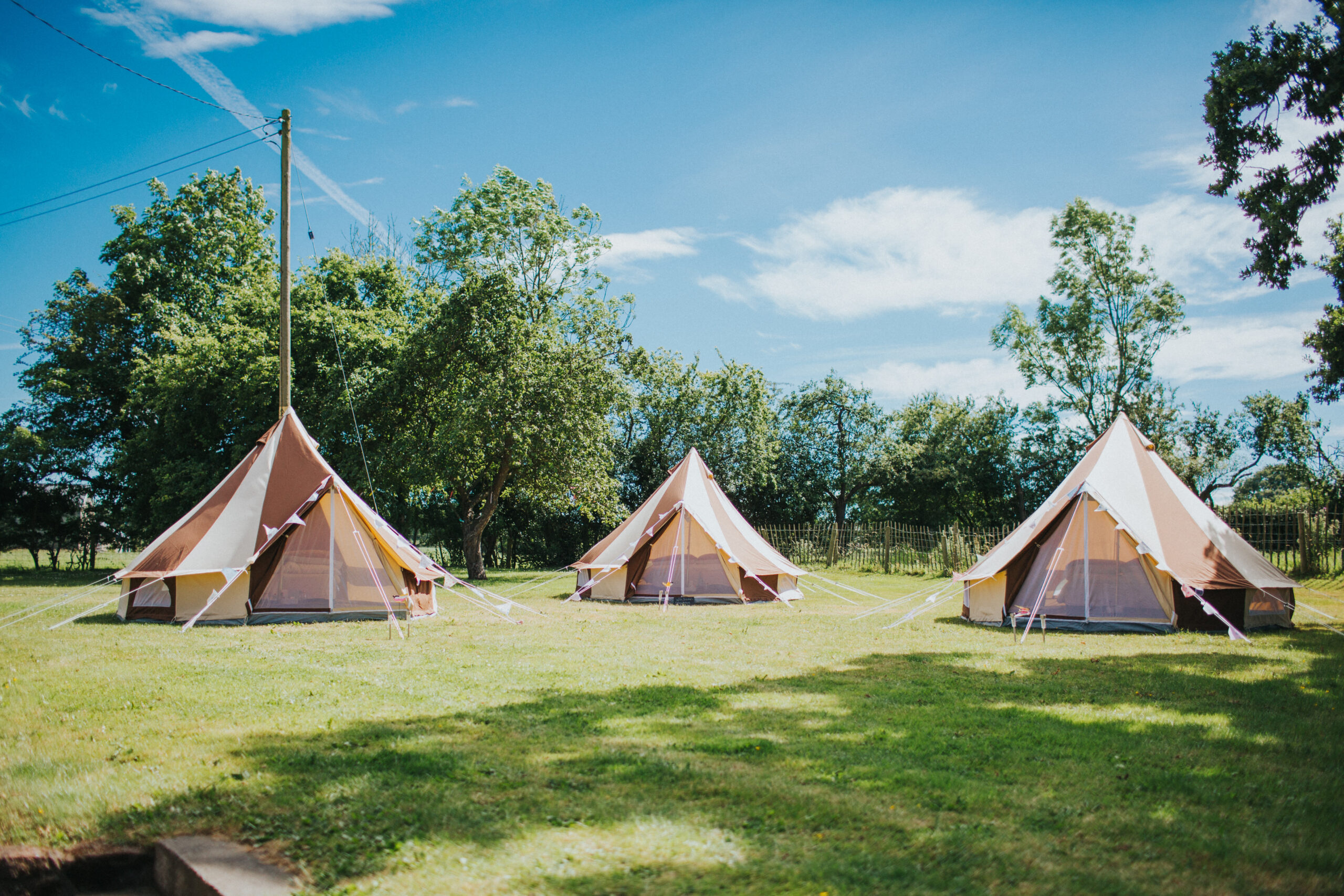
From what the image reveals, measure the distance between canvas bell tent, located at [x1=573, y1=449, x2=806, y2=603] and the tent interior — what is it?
4.65 metres

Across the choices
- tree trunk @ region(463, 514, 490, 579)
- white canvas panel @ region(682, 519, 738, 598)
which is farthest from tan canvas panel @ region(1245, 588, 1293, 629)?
tree trunk @ region(463, 514, 490, 579)

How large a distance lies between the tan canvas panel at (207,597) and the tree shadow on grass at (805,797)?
7.18 meters

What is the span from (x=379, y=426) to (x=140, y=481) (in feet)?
26.7

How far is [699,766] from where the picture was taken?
4.57 meters

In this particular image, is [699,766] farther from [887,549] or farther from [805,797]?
[887,549]

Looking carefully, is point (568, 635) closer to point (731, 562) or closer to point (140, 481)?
point (731, 562)

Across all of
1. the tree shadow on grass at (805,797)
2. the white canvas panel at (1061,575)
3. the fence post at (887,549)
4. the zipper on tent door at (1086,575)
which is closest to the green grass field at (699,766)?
the tree shadow on grass at (805,797)

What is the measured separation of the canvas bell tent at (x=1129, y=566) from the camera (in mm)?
10734

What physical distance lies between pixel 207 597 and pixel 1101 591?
12743 mm

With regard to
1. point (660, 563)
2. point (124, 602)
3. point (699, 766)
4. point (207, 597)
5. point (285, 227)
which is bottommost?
point (699, 766)

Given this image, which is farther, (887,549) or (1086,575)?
(887,549)

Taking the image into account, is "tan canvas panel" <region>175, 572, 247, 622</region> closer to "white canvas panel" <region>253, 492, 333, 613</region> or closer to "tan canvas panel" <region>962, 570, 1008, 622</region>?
"white canvas panel" <region>253, 492, 333, 613</region>

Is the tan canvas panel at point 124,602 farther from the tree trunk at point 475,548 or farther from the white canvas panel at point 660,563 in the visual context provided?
the tree trunk at point 475,548

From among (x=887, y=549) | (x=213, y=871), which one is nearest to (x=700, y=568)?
(x=887, y=549)
